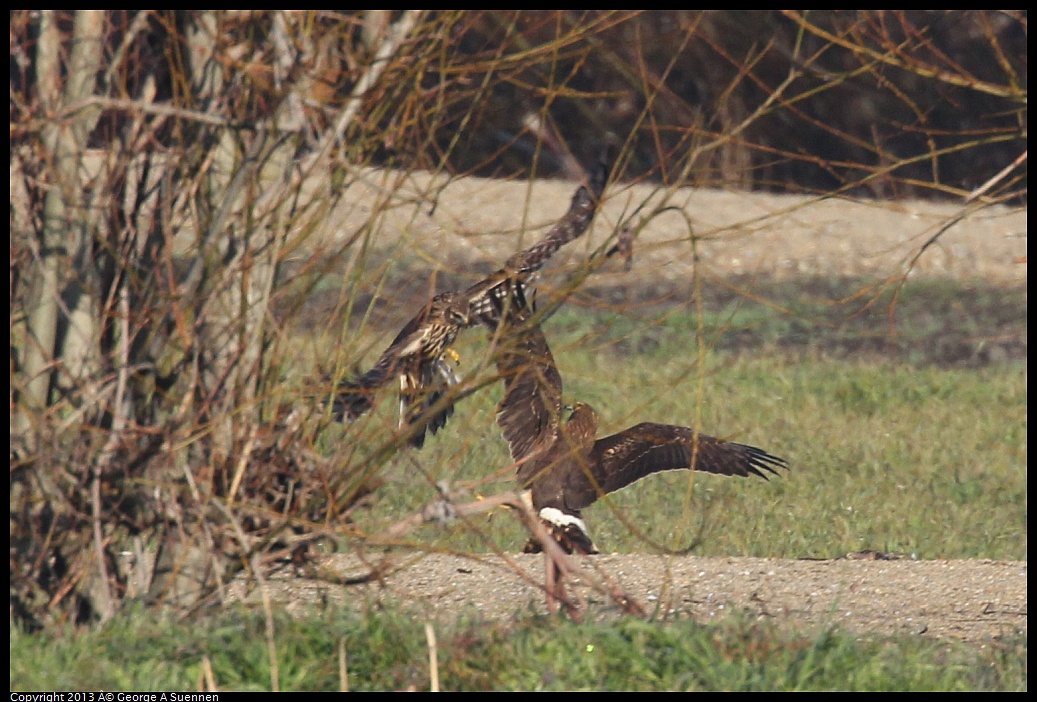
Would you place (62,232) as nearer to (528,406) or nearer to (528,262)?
(528,262)

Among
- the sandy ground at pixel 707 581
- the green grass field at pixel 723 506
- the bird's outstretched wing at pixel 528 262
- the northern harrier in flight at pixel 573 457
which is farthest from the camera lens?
the northern harrier in flight at pixel 573 457

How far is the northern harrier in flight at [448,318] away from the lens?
439 cm

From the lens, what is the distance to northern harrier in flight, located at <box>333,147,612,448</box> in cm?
439


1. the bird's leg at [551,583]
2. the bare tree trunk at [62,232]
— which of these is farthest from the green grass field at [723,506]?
the bare tree trunk at [62,232]

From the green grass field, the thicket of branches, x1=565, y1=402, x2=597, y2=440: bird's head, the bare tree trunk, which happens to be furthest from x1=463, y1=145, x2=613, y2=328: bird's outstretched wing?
the bare tree trunk

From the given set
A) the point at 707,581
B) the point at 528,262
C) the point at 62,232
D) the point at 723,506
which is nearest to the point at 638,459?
the point at 707,581

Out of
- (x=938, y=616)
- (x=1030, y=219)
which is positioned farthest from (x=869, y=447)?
(x=938, y=616)

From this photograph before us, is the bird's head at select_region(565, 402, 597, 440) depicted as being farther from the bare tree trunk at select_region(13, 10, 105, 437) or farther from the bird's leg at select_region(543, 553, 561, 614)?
the bare tree trunk at select_region(13, 10, 105, 437)

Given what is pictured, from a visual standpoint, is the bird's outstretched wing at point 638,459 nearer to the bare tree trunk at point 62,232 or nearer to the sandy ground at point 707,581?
the sandy ground at point 707,581

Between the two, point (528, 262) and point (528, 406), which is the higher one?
point (528, 262)

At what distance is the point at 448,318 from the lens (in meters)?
4.51

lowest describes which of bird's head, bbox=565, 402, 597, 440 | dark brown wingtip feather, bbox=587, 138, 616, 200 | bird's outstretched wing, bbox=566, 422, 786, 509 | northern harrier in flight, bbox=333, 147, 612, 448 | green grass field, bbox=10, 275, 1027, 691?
green grass field, bbox=10, 275, 1027, 691

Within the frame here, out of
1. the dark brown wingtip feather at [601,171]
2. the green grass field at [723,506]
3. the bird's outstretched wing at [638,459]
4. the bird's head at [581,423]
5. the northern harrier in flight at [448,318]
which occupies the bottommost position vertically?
the green grass field at [723,506]
